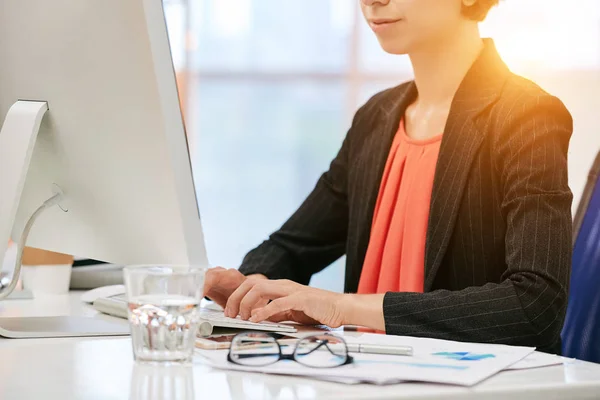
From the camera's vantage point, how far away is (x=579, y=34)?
477 centimetres

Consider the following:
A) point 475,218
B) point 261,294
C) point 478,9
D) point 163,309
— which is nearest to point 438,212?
point 475,218

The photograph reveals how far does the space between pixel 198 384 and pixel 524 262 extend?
2.17 ft

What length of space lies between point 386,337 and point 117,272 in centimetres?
86

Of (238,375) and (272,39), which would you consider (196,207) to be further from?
(272,39)

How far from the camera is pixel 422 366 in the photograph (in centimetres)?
80

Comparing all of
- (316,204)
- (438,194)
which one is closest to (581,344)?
(438,194)

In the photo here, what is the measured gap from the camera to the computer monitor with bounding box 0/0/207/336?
920 mm

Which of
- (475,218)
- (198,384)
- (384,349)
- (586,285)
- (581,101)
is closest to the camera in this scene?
(198,384)

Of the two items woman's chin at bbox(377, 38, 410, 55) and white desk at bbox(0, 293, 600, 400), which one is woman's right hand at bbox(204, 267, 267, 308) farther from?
woman's chin at bbox(377, 38, 410, 55)

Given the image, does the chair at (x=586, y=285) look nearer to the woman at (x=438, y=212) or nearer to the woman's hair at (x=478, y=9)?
the woman at (x=438, y=212)

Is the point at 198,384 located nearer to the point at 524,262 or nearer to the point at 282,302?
the point at 282,302

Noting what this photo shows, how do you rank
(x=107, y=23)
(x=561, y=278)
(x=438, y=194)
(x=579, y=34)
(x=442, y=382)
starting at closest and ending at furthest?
(x=442, y=382) < (x=107, y=23) < (x=561, y=278) < (x=438, y=194) < (x=579, y=34)

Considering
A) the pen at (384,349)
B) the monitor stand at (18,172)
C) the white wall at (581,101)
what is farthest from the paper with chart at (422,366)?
the white wall at (581,101)

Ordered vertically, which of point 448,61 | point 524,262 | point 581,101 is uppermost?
point 581,101
